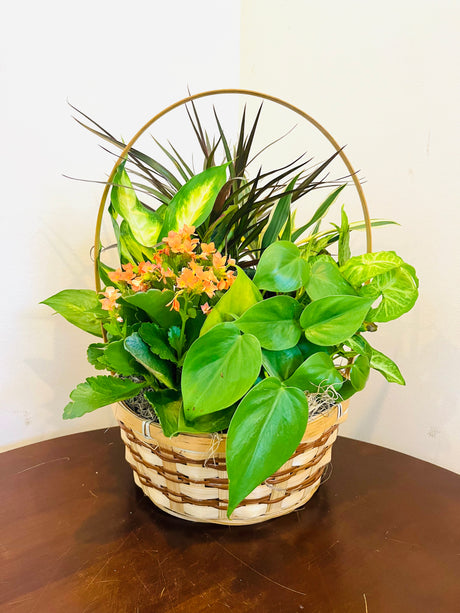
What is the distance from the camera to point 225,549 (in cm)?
57

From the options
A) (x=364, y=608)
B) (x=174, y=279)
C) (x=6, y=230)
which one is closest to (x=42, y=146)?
(x=6, y=230)

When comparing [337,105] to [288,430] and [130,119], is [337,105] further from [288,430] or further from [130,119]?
[288,430]

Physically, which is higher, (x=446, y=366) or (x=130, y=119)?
(x=130, y=119)

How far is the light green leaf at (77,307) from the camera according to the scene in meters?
0.66

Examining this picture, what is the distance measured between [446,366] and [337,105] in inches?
22.6

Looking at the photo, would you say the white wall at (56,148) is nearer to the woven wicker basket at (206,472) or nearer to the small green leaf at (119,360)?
the woven wicker basket at (206,472)

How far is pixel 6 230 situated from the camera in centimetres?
87

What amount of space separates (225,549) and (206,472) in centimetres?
11

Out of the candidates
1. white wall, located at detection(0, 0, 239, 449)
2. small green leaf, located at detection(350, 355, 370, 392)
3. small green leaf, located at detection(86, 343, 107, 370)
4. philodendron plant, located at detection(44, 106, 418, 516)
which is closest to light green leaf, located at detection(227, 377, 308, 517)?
philodendron plant, located at detection(44, 106, 418, 516)

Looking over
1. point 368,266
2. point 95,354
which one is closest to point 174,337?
point 95,354

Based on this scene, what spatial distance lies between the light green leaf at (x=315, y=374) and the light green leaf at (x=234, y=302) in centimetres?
9

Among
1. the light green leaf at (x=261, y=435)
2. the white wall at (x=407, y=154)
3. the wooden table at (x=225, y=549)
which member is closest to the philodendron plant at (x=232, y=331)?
the light green leaf at (x=261, y=435)

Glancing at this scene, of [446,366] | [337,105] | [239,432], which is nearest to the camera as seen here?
[239,432]

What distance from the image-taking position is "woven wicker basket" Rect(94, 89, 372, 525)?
54cm
